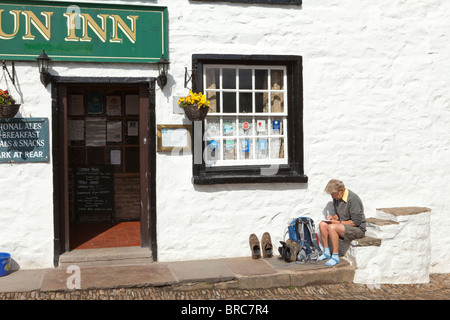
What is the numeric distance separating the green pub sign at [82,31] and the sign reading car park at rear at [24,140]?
33.5 inches

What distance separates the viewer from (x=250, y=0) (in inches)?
297

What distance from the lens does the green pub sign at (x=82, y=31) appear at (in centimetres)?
688

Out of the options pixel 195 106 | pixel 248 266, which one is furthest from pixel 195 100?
pixel 248 266

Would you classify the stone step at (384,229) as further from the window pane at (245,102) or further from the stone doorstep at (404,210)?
the window pane at (245,102)

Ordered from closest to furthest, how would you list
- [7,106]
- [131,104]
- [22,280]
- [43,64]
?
[22,280] < [7,106] < [43,64] < [131,104]

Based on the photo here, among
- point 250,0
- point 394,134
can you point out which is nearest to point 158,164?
point 250,0

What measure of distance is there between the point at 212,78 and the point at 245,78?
20.1 inches

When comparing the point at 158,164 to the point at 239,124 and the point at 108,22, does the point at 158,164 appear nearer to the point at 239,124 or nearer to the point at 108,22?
the point at 239,124

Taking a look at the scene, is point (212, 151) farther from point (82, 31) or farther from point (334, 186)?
point (82, 31)

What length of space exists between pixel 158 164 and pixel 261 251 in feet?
6.41

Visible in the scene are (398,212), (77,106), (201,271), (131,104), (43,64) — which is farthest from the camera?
(131,104)

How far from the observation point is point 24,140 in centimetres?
694

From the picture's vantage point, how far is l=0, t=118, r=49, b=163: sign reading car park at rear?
6895 millimetres

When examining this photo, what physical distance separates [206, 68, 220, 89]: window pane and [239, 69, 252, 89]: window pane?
13.8 inches
